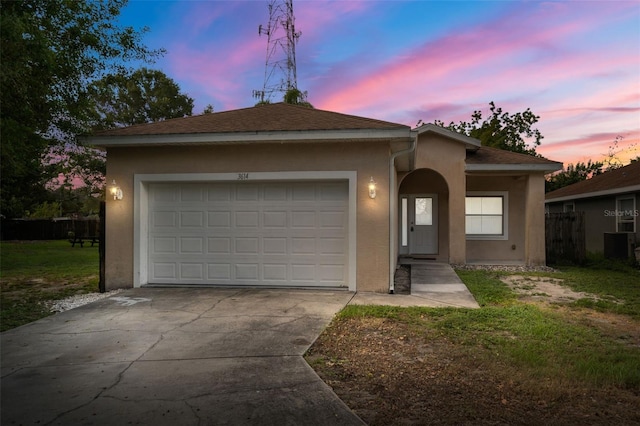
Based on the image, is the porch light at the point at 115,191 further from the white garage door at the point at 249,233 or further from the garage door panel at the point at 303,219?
the garage door panel at the point at 303,219

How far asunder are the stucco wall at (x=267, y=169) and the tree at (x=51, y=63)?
4.24 ft

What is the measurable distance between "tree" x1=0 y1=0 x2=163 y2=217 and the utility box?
49.6 feet

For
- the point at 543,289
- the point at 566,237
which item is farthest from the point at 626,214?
the point at 543,289

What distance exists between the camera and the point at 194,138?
7.90 m

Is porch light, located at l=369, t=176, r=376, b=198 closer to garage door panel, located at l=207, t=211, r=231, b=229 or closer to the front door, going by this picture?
garage door panel, located at l=207, t=211, r=231, b=229

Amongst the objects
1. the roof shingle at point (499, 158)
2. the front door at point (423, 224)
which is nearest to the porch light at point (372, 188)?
the roof shingle at point (499, 158)

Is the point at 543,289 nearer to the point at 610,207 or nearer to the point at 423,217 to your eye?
the point at 423,217

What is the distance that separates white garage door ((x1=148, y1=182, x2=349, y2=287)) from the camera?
8.17 meters

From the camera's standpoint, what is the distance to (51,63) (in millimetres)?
5477

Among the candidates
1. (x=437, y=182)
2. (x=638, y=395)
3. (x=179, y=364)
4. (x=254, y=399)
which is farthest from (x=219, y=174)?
(x=437, y=182)

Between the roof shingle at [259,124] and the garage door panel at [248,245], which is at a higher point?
the roof shingle at [259,124]

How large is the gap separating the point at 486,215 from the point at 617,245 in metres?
4.59

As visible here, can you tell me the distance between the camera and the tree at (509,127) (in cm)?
2872

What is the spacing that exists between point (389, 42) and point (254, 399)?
38.2 ft
